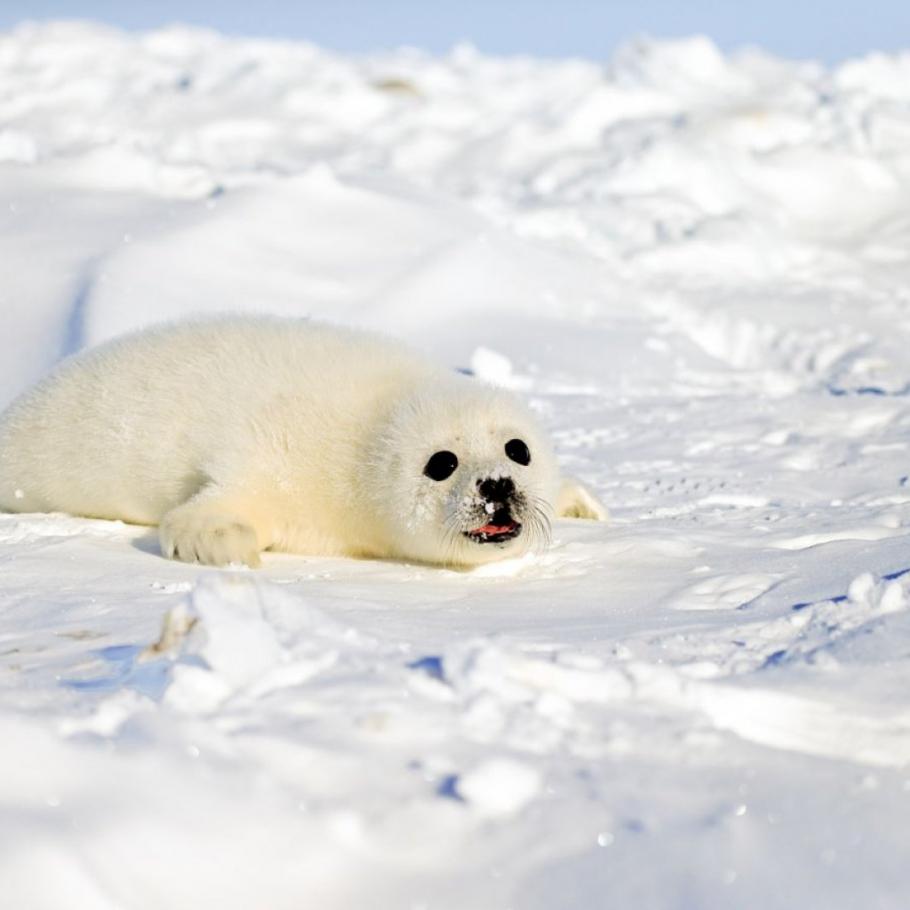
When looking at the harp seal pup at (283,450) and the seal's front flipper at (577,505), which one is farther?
the seal's front flipper at (577,505)

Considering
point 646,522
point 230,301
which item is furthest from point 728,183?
point 646,522

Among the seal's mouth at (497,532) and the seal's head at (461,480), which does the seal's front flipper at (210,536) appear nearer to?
the seal's head at (461,480)

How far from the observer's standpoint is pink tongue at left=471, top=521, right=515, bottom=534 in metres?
2.65

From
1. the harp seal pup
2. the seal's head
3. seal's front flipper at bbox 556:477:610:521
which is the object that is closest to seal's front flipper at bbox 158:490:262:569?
the harp seal pup

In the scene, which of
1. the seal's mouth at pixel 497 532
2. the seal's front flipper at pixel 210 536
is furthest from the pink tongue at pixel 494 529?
the seal's front flipper at pixel 210 536

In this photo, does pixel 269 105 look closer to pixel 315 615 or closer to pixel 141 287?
pixel 141 287

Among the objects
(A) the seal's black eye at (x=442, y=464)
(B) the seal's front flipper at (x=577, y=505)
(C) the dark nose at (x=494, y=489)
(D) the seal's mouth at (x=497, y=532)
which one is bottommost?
(B) the seal's front flipper at (x=577, y=505)

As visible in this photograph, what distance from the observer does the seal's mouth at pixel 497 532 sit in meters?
2.65

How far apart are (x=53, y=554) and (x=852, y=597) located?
1.48 metres

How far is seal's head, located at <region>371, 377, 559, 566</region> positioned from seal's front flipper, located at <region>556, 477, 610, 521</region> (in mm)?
290

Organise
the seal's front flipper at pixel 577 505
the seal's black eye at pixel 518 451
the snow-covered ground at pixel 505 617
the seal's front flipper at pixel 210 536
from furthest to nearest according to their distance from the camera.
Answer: the seal's front flipper at pixel 577 505 → the seal's black eye at pixel 518 451 → the seal's front flipper at pixel 210 536 → the snow-covered ground at pixel 505 617

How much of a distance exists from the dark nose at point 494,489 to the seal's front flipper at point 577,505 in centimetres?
47

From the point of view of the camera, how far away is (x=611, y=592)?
2.42 m

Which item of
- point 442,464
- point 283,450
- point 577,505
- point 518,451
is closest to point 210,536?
point 283,450
